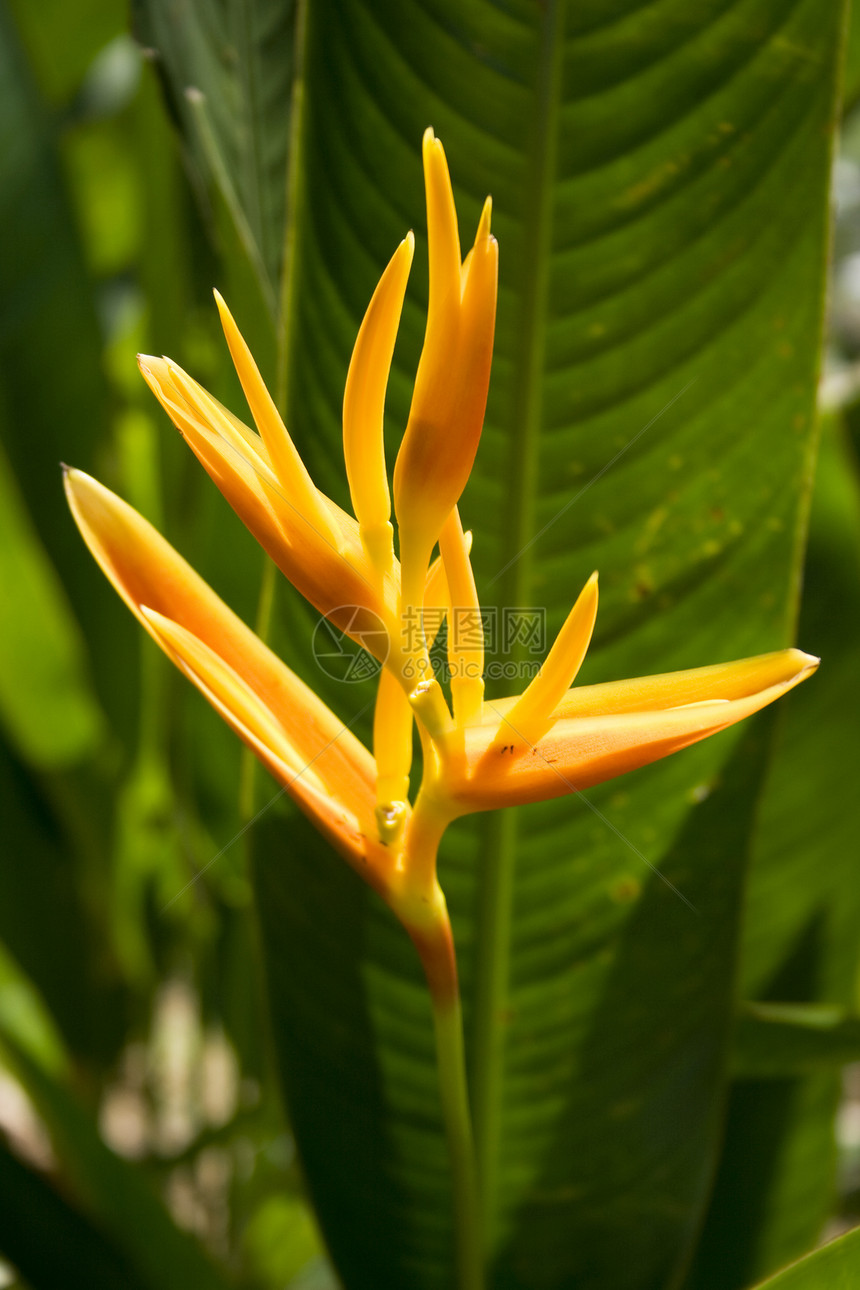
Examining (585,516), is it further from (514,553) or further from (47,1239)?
(47,1239)

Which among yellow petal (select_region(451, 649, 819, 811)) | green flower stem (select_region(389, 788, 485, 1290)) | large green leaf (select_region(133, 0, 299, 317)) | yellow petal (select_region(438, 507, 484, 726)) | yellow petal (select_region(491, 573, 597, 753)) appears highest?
large green leaf (select_region(133, 0, 299, 317))

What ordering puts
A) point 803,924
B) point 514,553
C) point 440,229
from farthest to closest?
point 803,924 < point 514,553 < point 440,229

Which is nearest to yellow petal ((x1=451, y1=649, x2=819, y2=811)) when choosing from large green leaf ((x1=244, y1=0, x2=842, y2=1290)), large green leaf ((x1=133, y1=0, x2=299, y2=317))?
large green leaf ((x1=244, y1=0, x2=842, y2=1290))

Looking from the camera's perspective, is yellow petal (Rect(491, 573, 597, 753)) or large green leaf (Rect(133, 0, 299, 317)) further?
large green leaf (Rect(133, 0, 299, 317))

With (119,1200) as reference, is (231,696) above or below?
above

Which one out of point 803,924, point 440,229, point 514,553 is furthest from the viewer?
point 803,924

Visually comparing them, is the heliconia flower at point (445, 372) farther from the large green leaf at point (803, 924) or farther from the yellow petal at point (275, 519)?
the large green leaf at point (803, 924)

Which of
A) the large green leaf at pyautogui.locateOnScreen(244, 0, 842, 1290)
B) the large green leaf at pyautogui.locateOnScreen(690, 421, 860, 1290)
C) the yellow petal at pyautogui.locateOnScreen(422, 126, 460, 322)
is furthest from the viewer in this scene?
the large green leaf at pyautogui.locateOnScreen(690, 421, 860, 1290)

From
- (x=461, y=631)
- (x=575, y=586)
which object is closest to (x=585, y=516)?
(x=575, y=586)

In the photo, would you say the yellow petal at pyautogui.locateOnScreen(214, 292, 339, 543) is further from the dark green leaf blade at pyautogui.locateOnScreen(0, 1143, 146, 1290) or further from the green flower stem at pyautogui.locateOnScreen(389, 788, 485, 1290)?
the dark green leaf blade at pyautogui.locateOnScreen(0, 1143, 146, 1290)
